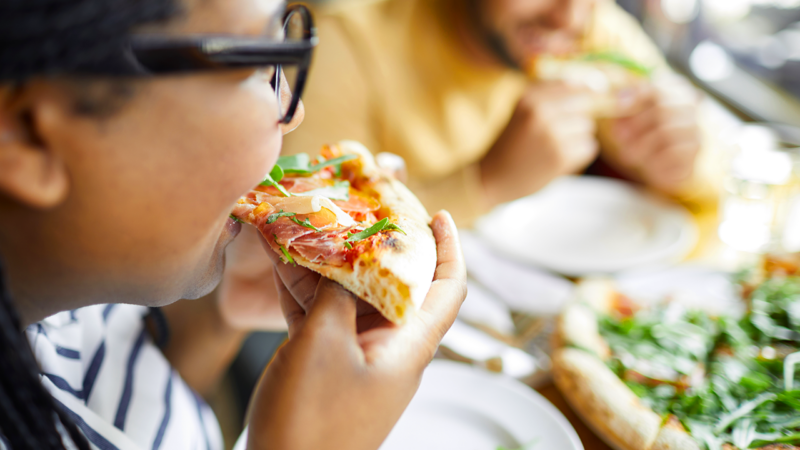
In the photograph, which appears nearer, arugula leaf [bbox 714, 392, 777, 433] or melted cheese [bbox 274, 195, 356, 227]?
melted cheese [bbox 274, 195, 356, 227]

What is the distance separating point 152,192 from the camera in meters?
0.67

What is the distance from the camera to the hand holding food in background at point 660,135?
8.43 ft

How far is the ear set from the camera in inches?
23.0

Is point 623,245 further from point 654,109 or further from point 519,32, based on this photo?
point 519,32

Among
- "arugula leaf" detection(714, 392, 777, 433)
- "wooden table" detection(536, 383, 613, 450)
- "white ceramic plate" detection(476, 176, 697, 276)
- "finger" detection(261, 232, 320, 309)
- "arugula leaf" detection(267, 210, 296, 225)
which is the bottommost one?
"white ceramic plate" detection(476, 176, 697, 276)

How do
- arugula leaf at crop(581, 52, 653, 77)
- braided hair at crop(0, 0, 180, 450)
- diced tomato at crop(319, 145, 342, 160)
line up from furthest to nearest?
arugula leaf at crop(581, 52, 653, 77) → diced tomato at crop(319, 145, 342, 160) → braided hair at crop(0, 0, 180, 450)

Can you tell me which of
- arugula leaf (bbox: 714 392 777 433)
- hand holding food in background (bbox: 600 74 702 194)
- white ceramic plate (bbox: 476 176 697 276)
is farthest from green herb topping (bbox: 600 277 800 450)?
hand holding food in background (bbox: 600 74 702 194)

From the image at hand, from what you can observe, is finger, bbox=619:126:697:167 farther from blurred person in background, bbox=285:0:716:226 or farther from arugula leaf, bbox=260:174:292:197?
arugula leaf, bbox=260:174:292:197

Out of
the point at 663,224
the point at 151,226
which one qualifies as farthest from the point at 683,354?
the point at 151,226

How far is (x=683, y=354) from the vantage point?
141cm

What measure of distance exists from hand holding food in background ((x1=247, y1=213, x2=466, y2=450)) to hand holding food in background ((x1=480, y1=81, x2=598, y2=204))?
6.11 ft

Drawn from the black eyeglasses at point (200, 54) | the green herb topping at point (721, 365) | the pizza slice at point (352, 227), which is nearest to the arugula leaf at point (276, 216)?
the pizza slice at point (352, 227)

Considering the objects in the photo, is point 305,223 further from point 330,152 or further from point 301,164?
point 330,152

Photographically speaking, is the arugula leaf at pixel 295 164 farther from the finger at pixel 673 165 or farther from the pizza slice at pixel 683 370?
the finger at pixel 673 165
